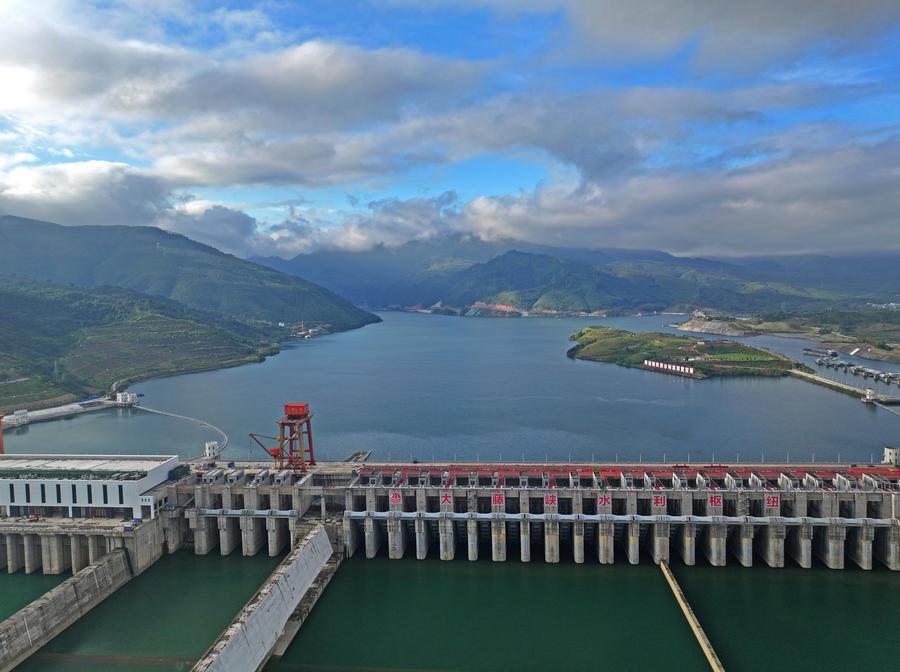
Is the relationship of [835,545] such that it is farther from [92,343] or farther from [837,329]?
[837,329]

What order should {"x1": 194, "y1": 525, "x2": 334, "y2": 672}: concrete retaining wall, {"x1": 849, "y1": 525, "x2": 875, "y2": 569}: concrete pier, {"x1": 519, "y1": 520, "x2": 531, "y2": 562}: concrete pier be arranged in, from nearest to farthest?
{"x1": 194, "y1": 525, "x2": 334, "y2": 672}: concrete retaining wall
{"x1": 849, "y1": 525, "x2": 875, "y2": 569}: concrete pier
{"x1": 519, "y1": 520, "x2": 531, "y2": 562}: concrete pier

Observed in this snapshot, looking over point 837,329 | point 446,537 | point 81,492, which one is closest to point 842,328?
point 837,329

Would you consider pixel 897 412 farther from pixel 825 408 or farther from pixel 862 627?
pixel 862 627

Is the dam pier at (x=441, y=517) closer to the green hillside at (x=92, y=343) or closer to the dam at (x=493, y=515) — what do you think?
the dam at (x=493, y=515)

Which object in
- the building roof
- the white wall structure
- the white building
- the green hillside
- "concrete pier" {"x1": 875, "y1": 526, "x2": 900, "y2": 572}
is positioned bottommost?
"concrete pier" {"x1": 875, "y1": 526, "x2": 900, "y2": 572}

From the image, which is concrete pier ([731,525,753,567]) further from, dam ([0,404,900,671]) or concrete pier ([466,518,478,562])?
concrete pier ([466,518,478,562])

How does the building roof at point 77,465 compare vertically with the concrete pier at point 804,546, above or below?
above

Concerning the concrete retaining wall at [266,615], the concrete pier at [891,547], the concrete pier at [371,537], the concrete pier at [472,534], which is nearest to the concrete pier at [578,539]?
the concrete pier at [472,534]

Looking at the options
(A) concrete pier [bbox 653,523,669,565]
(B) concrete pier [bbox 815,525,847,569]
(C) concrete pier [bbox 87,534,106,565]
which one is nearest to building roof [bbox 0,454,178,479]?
(C) concrete pier [bbox 87,534,106,565]
